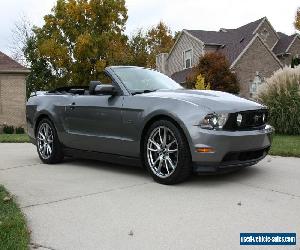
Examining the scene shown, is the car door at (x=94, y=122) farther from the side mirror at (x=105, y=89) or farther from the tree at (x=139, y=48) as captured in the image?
the tree at (x=139, y=48)

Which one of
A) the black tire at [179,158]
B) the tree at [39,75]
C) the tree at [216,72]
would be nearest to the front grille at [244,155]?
the black tire at [179,158]

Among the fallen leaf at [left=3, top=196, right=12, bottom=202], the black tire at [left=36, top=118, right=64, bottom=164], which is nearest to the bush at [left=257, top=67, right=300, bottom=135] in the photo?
the black tire at [left=36, top=118, right=64, bottom=164]

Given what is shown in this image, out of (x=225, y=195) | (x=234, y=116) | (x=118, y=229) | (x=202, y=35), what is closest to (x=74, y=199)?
(x=118, y=229)

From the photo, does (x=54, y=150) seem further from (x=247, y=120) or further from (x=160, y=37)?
(x=160, y=37)

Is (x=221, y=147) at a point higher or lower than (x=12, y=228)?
higher

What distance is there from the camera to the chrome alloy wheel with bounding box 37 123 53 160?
7785 millimetres

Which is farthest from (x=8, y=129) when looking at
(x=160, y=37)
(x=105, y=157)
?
(x=160, y=37)

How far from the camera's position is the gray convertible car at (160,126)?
5.56 meters

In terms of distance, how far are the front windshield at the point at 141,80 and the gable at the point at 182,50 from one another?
3064 cm

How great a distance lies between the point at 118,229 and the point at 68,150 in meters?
3.55

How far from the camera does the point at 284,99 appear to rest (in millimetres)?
12477

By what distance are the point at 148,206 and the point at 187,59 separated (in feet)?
117

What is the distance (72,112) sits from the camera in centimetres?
725

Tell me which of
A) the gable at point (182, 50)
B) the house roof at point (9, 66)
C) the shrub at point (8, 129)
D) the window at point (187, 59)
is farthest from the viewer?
the window at point (187, 59)
